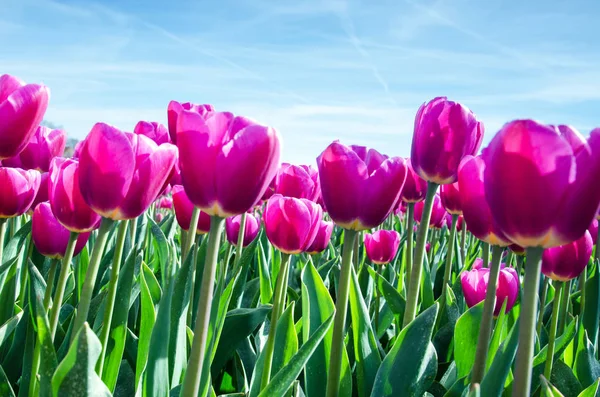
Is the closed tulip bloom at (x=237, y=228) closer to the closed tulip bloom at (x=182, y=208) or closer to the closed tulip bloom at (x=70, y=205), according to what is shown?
the closed tulip bloom at (x=182, y=208)

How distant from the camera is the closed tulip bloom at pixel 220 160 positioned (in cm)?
90

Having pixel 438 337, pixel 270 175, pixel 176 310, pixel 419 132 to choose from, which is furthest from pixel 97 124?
pixel 438 337

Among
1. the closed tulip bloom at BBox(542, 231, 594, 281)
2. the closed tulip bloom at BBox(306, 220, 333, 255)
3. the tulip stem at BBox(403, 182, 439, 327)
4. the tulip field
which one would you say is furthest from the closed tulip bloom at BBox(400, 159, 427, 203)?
the tulip stem at BBox(403, 182, 439, 327)

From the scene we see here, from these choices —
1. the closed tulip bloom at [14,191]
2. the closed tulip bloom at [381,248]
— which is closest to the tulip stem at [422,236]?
the closed tulip bloom at [14,191]

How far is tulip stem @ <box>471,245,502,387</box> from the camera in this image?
1.13 metres

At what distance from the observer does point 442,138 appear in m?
1.33

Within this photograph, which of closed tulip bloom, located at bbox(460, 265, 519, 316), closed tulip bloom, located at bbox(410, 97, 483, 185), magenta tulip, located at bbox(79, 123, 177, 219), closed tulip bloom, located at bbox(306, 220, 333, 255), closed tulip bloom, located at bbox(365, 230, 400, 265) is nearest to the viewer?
magenta tulip, located at bbox(79, 123, 177, 219)

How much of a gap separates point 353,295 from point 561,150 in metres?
0.86

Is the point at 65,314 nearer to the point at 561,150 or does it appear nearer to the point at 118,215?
the point at 118,215

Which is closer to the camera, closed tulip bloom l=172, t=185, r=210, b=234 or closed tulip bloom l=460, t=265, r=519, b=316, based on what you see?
closed tulip bloom l=460, t=265, r=519, b=316

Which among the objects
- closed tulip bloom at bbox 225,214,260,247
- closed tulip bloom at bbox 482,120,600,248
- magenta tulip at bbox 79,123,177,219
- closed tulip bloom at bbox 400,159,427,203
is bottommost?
closed tulip bloom at bbox 225,214,260,247

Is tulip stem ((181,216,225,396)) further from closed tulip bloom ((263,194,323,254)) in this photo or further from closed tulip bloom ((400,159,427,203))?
closed tulip bloom ((400,159,427,203))

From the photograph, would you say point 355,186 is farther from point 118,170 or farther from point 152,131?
point 152,131

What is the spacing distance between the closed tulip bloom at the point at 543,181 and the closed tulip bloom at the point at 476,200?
1.11 ft
